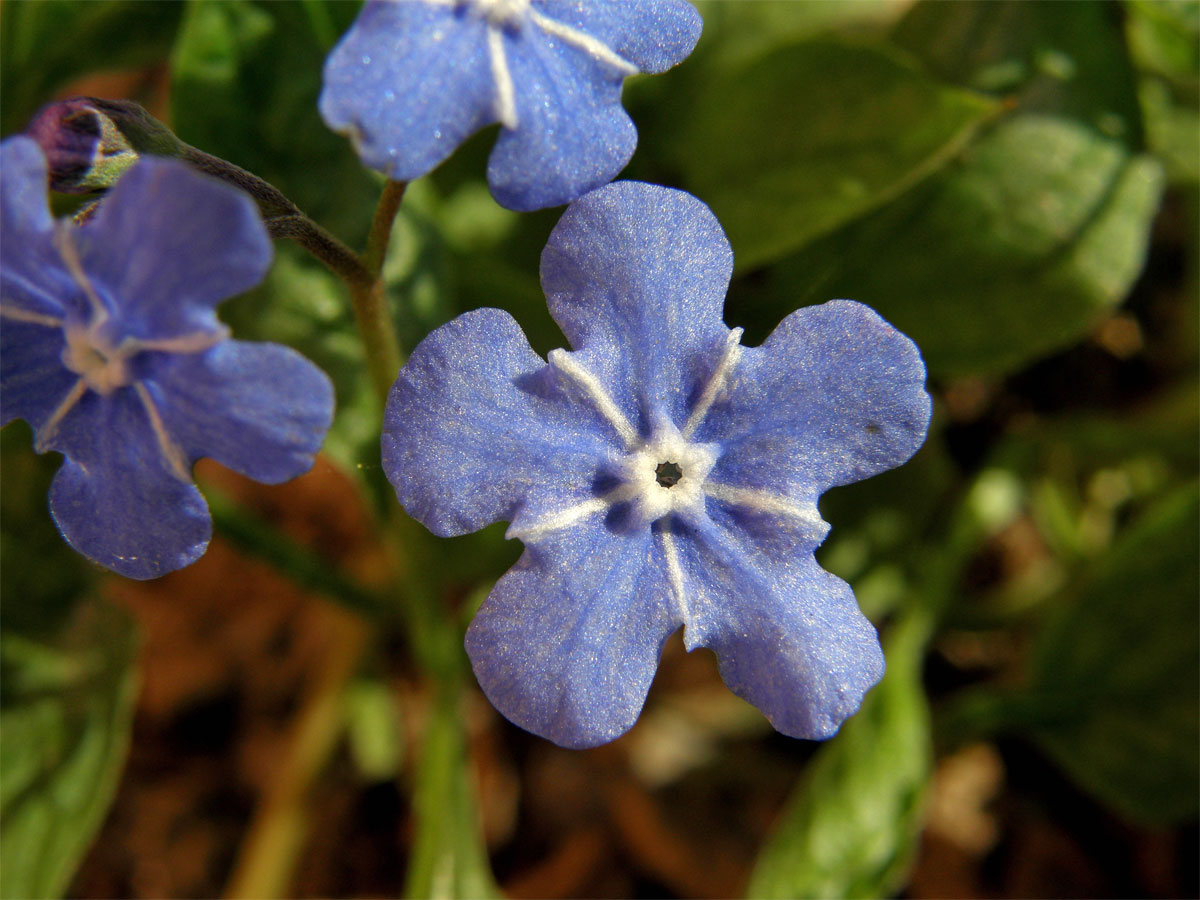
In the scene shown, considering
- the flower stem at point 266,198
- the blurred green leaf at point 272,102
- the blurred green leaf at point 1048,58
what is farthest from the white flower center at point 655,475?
the blurred green leaf at point 1048,58

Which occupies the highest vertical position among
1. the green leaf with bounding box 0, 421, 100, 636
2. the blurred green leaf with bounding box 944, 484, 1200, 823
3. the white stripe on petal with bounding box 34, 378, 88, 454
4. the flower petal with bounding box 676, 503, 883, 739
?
the white stripe on petal with bounding box 34, 378, 88, 454

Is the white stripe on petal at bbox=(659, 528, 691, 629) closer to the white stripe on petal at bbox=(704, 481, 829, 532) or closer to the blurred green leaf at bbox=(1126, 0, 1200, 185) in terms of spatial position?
the white stripe on petal at bbox=(704, 481, 829, 532)

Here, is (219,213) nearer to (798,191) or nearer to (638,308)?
(638,308)

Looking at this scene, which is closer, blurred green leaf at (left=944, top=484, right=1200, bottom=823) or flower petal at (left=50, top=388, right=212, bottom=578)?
flower petal at (left=50, top=388, right=212, bottom=578)

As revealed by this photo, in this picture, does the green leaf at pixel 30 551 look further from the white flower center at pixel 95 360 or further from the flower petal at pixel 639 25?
the flower petal at pixel 639 25

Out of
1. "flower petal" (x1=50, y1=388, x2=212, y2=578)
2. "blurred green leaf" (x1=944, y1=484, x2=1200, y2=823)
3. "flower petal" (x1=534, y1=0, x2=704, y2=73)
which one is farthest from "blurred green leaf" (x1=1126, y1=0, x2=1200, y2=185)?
"flower petal" (x1=50, y1=388, x2=212, y2=578)

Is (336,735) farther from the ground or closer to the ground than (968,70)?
closer to the ground

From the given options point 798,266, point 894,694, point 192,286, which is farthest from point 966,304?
point 192,286
